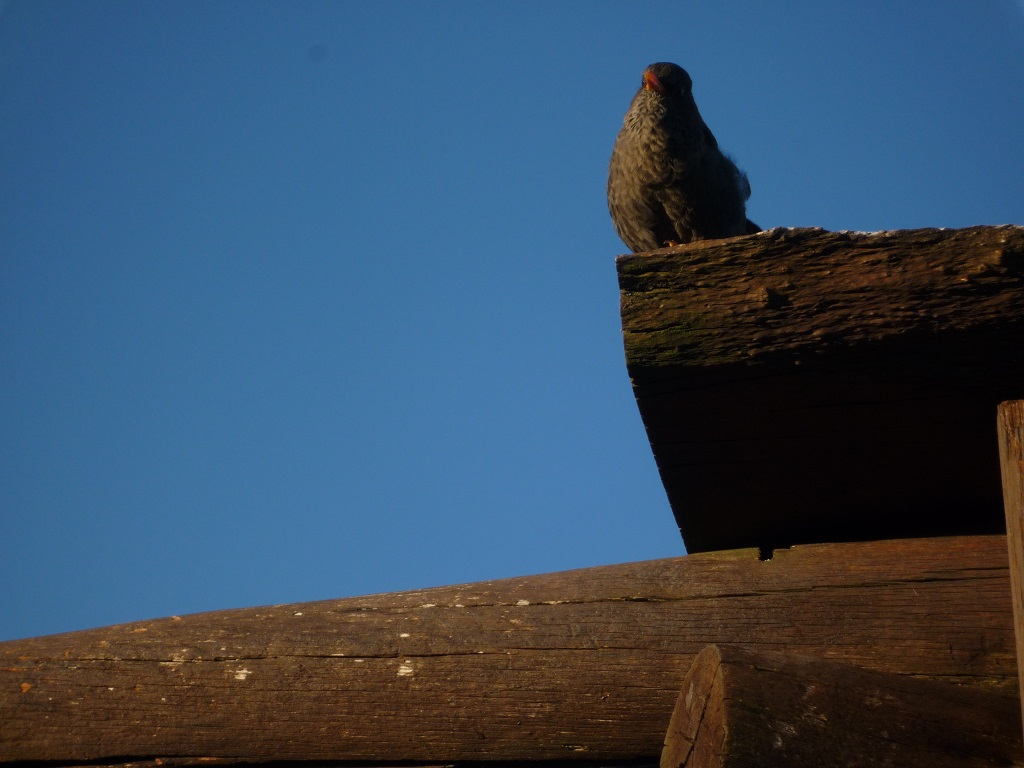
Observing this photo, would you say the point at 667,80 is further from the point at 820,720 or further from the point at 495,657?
the point at 820,720

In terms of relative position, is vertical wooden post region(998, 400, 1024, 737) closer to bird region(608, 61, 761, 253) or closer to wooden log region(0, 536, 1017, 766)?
wooden log region(0, 536, 1017, 766)

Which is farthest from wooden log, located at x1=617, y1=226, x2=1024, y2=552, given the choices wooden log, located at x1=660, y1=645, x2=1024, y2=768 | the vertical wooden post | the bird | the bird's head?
the bird's head

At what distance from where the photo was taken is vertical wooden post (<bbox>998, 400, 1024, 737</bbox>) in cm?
130

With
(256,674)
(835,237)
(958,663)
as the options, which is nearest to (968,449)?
(958,663)

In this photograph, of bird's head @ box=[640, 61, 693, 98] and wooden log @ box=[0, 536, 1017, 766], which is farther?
bird's head @ box=[640, 61, 693, 98]

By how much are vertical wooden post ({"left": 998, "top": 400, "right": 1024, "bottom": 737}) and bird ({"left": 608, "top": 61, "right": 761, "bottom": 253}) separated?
2.09 meters

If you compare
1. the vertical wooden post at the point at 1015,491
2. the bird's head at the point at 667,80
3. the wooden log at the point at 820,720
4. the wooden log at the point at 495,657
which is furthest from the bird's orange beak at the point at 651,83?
the wooden log at the point at 820,720

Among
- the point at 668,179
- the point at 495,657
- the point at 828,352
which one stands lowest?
the point at 495,657

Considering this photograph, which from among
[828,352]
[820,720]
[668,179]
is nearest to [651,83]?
[668,179]

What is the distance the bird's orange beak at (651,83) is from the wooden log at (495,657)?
2.37 meters

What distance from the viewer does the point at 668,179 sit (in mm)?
3406

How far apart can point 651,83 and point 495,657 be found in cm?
268

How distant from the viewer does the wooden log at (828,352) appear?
138 cm

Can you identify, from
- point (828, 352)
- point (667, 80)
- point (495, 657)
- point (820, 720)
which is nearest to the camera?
point (820, 720)
